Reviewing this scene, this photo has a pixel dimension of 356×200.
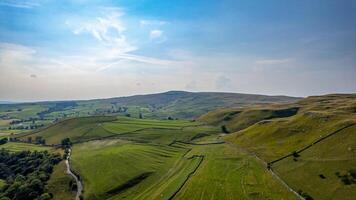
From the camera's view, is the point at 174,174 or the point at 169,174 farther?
the point at 169,174

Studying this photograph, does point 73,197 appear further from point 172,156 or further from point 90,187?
point 172,156

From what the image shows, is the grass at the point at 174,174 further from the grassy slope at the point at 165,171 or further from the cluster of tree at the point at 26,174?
the cluster of tree at the point at 26,174

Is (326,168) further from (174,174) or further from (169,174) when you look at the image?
(169,174)

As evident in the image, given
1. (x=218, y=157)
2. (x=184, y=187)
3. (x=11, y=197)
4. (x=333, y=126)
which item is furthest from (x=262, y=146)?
(x=11, y=197)

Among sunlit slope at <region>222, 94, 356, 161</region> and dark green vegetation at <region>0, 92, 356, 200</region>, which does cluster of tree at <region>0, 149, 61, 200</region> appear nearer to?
dark green vegetation at <region>0, 92, 356, 200</region>

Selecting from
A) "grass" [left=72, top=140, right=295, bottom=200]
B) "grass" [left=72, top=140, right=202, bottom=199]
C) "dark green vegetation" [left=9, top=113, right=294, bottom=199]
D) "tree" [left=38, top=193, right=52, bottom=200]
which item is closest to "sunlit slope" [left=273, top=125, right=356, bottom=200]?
"grass" [left=72, top=140, right=295, bottom=200]

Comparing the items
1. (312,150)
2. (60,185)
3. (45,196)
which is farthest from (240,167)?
(45,196)
